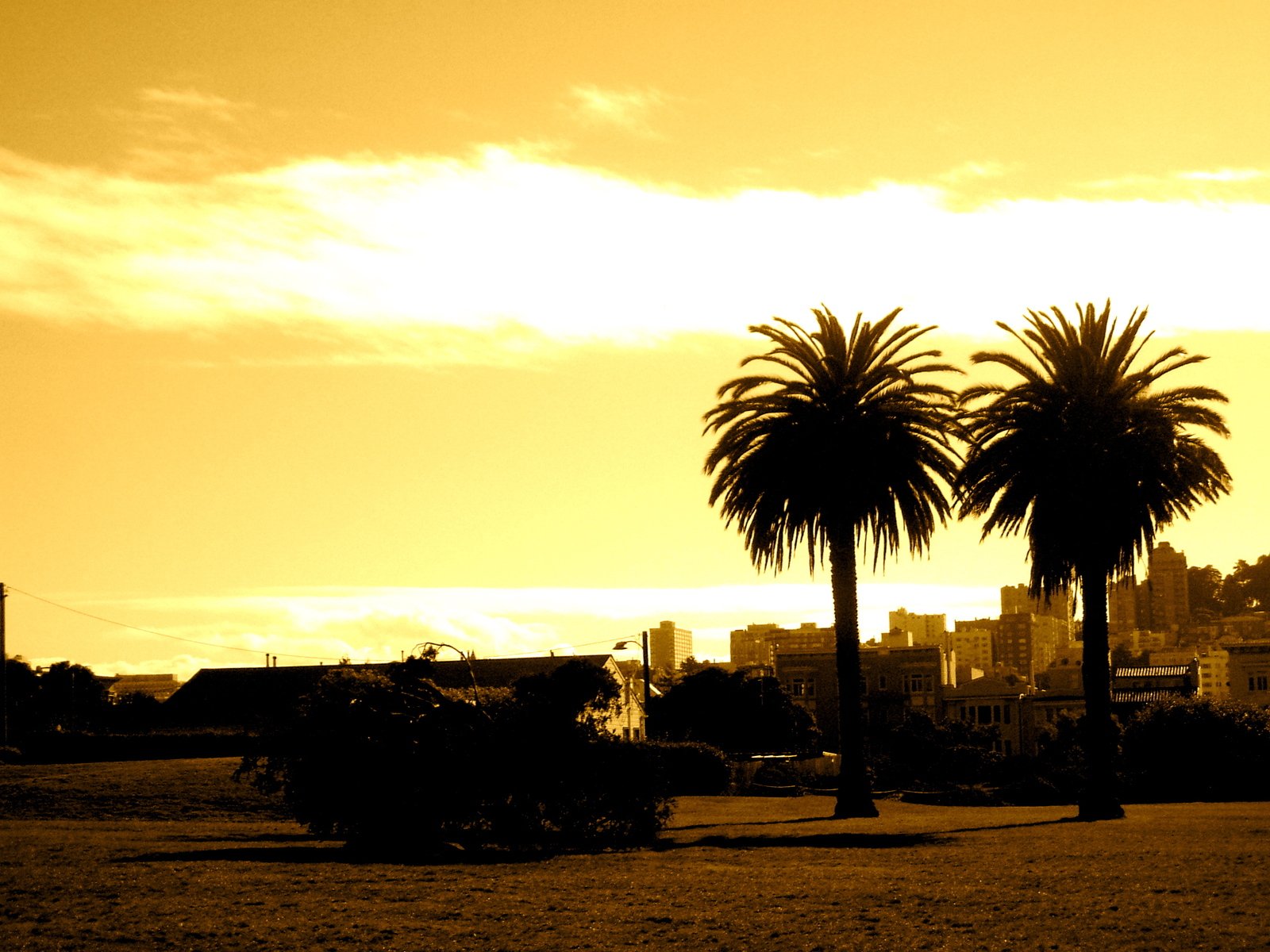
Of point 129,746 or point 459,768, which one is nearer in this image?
point 459,768


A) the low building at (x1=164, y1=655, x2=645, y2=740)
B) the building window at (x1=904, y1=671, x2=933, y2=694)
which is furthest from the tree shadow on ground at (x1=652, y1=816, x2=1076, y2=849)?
the building window at (x1=904, y1=671, x2=933, y2=694)

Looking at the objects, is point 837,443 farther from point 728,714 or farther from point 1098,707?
point 728,714

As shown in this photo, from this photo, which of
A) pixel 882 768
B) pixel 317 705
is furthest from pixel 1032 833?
pixel 882 768

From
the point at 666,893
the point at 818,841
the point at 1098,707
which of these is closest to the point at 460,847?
the point at 666,893

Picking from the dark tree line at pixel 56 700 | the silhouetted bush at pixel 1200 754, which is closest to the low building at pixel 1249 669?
the silhouetted bush at pixel 1200 754

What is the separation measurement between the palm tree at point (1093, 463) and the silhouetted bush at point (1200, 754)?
18.8 meters

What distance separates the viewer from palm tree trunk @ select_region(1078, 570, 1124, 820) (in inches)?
1638

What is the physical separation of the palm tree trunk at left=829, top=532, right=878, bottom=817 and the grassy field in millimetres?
8520

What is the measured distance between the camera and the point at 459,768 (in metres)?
27.7

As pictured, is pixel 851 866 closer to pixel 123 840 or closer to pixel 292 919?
pixel 292 919

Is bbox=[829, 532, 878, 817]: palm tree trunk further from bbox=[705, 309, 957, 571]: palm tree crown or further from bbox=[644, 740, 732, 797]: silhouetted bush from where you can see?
bbox=[644, 740, 732, 797]: silhouetted bush

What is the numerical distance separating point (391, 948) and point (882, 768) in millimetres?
74755

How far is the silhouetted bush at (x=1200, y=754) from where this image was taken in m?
58.5

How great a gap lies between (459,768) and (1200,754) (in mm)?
41272
